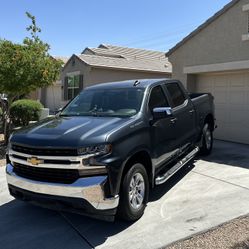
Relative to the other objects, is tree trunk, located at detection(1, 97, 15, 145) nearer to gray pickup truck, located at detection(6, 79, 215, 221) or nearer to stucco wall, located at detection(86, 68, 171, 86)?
gray pickup truck, located at detection(6, 79, 215, 221)

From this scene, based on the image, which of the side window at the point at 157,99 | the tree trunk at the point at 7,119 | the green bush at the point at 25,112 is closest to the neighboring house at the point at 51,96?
the green bush at the point at 25,112

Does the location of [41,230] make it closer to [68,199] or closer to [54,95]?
[68,199]

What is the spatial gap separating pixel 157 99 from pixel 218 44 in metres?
6.07

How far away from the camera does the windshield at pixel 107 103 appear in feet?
17.9

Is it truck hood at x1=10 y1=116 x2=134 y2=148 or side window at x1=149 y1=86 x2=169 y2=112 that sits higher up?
side window at x1=149 y1=86 x2=169 y2=112

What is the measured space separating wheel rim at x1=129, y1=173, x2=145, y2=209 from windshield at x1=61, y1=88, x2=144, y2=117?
0.96 meters

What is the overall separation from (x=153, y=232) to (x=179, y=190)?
1757mm

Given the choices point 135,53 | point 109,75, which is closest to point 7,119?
point 109,75

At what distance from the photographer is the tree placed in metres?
10.2

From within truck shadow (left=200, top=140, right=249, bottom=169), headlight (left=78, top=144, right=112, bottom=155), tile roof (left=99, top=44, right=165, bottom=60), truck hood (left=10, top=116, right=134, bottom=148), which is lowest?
truck shadow (left=200, top=140, right=249, bottom=169)

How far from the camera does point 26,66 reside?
1038 cm

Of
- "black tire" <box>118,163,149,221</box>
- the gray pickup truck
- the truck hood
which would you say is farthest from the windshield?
"black tire" <box>118,163,149,221</box>

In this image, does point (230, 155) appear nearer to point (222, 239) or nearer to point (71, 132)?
point (222, 239)

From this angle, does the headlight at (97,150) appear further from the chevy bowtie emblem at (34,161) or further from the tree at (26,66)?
the tree at (26,66)
